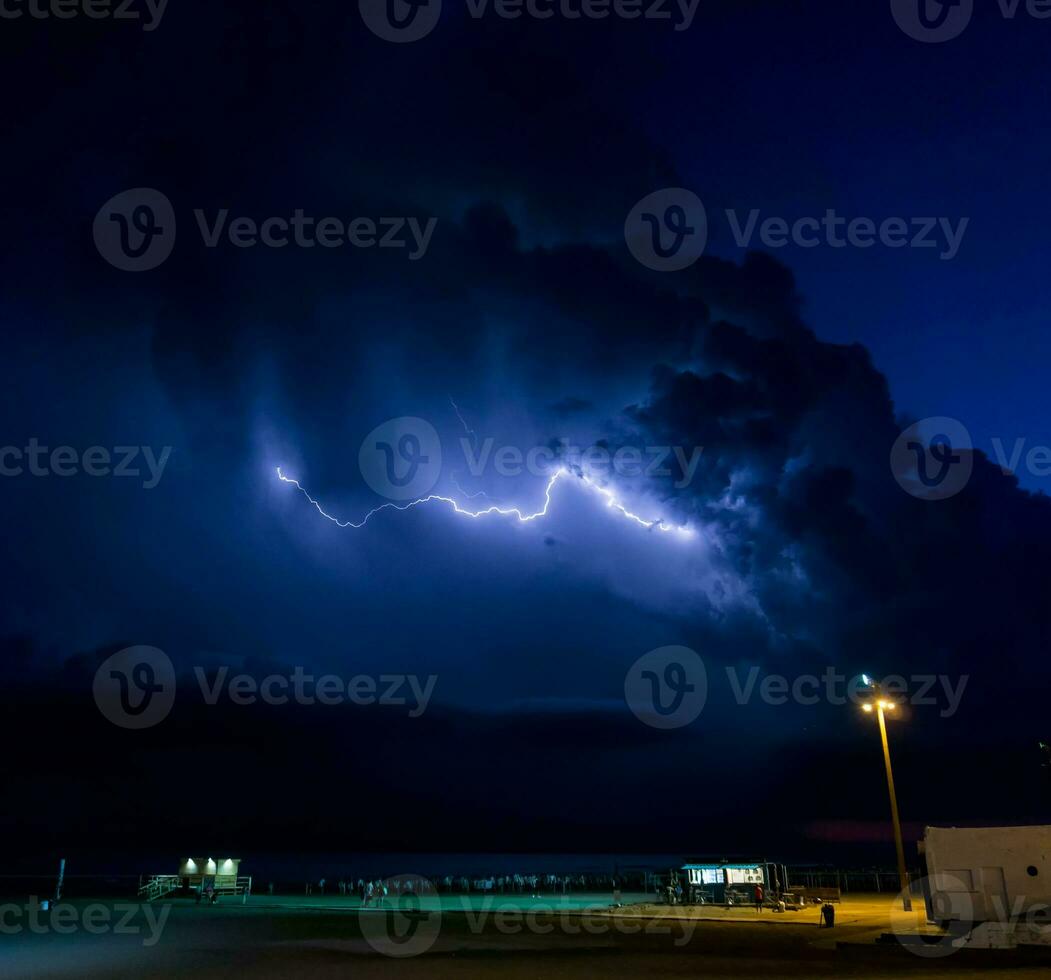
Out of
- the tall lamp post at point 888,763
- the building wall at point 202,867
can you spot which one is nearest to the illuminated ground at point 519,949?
the tall lamp post at point 888,763

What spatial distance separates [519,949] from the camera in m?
22.5

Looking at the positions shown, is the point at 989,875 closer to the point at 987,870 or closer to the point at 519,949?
the point at 987,870

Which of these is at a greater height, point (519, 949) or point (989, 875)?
point (989, 875)

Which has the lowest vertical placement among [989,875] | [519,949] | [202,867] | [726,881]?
[519,949]

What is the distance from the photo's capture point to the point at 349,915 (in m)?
36.0

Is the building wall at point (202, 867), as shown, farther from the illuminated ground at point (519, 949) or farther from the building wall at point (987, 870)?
the building wall at point (987, 870)

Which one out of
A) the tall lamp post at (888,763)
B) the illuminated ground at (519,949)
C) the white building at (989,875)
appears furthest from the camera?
the tall lamp post at (888,763)

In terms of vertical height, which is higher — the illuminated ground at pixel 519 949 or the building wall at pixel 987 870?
the building wall at pixel 987 870

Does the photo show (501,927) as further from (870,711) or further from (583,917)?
(870,711)

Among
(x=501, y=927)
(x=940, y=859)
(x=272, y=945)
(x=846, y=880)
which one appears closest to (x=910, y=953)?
(x=940, y=859)

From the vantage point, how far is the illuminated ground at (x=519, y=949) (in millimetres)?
18359

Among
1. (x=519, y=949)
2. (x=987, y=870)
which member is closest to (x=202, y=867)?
(x=519, y=949)

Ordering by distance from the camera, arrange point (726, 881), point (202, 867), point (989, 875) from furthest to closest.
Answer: point (202, 867) < point (726, 881) < point (989, 875)

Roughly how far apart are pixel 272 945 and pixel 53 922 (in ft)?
44.6
